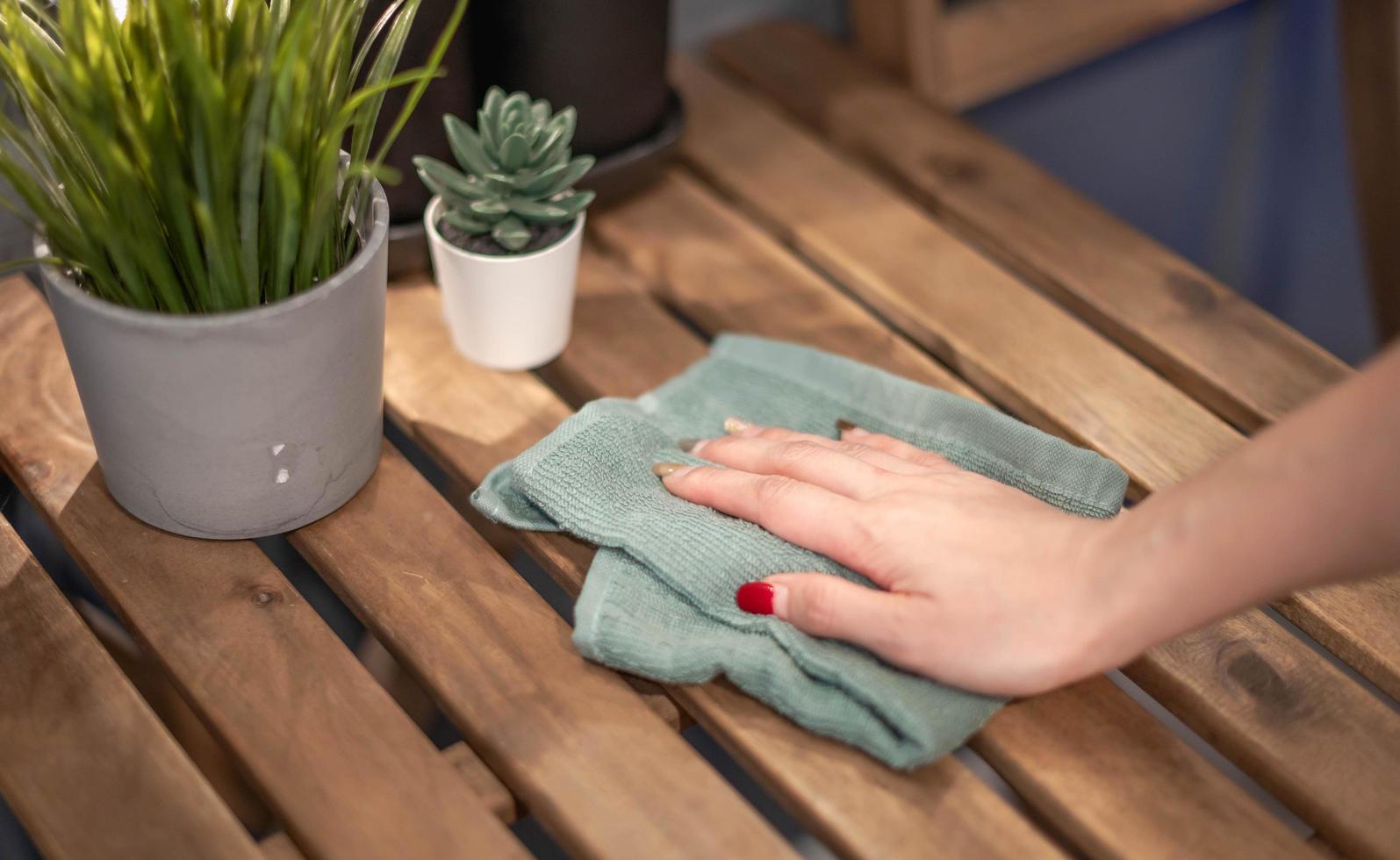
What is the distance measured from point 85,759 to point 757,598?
293mm

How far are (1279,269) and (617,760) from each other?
3.91ft

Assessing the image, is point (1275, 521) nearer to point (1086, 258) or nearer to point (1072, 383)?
point (1072, 383)

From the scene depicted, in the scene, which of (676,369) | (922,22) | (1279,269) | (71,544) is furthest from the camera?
(1279,269)

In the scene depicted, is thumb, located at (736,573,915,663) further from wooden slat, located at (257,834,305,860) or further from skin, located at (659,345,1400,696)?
wooden slat, located at (257,834,305,860)

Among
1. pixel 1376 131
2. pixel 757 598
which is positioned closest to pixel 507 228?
pixel 757 598

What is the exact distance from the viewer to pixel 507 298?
71cm

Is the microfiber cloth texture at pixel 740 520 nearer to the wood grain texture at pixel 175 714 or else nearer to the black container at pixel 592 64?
the black container at pixel 592 64

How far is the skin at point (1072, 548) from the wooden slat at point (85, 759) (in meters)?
0.26

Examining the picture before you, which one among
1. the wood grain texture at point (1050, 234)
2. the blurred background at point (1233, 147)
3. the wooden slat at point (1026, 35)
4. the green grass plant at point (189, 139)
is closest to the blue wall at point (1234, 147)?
the blurred background at point (1233, 147)

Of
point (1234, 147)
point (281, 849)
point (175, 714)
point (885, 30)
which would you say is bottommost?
point (175, 714)

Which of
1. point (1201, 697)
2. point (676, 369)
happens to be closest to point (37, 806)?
point (676, 369)

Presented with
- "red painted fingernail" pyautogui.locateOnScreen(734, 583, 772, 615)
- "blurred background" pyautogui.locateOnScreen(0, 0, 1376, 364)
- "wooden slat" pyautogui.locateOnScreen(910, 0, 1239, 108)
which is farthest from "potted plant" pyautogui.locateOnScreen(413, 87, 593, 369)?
"blurred background" pyautogui.locateOnScreen(0, 0, 1376, 364)

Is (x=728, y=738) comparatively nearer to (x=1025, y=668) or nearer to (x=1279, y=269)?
(x=1025, y=668)

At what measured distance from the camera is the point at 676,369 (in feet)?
2.49
